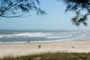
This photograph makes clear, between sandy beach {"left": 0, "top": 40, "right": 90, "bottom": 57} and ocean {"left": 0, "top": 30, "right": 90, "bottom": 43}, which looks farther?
ocean {"left": 0, "top": 30, "right": 90, "bottom": 43}

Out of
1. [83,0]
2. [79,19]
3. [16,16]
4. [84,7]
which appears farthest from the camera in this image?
[79,19]

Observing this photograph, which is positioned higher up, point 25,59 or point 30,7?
point 30,7

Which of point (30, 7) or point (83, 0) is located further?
point (83, 0)

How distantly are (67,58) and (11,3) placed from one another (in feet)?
10.9

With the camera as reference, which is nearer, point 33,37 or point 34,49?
point 34,49

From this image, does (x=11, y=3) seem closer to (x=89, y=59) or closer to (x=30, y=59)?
(x=30, y=59)

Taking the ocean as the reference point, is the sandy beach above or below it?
above

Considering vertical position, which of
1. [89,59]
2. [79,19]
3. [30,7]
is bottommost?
[89,59]

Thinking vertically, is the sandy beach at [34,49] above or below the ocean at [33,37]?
above

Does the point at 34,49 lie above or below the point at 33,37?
above

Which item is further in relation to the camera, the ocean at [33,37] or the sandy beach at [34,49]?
the ocean at [33,37]

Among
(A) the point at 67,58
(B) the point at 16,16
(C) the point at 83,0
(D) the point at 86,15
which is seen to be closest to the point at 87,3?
(C) the point at 83,0

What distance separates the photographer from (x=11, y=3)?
19.1 ft

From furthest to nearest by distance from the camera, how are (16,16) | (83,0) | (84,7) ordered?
(84,7) < (83,0) < (16,16)
